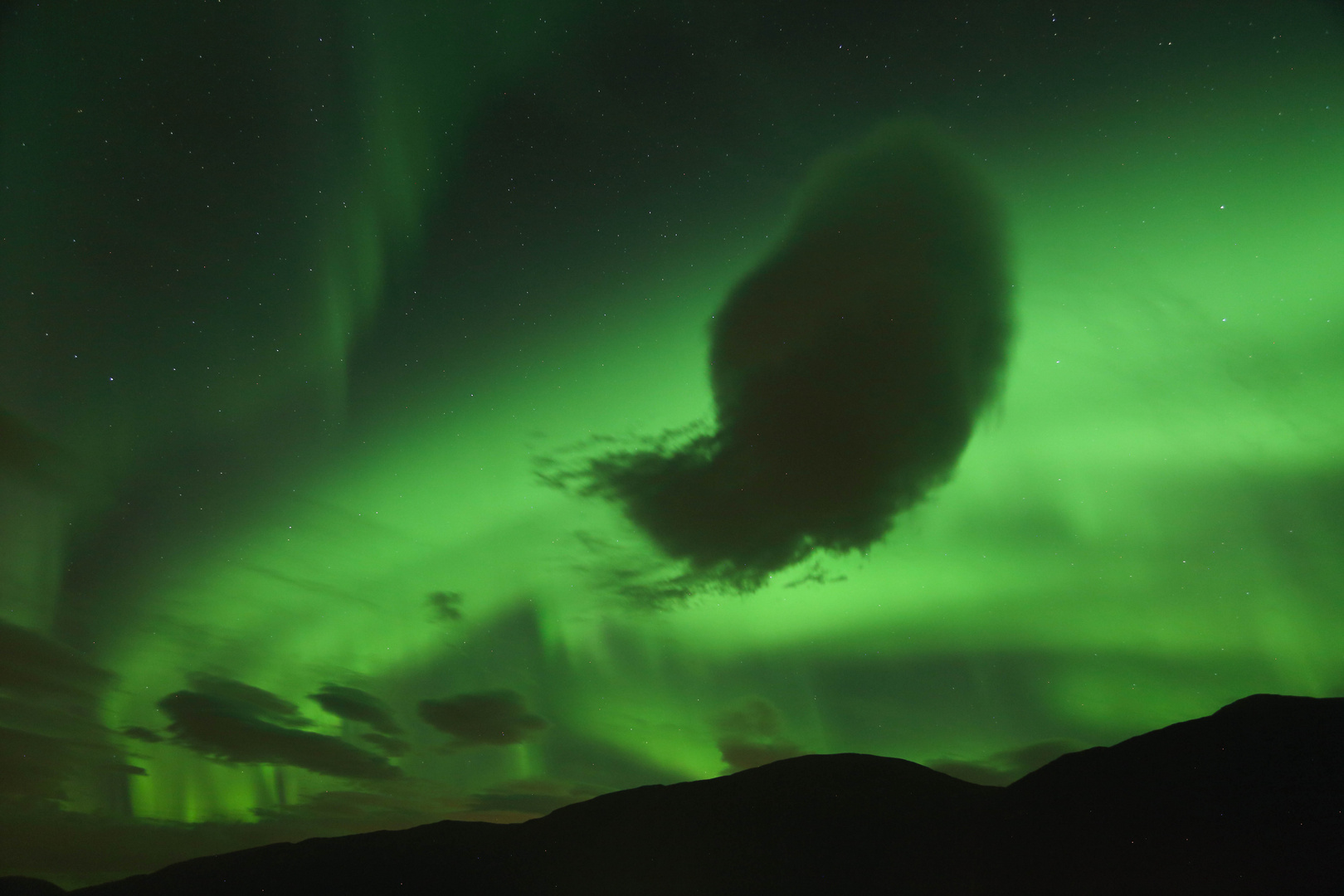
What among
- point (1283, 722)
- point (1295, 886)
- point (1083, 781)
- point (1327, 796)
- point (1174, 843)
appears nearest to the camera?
point (1295, 886)

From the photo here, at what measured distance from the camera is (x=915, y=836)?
6650 centimetres

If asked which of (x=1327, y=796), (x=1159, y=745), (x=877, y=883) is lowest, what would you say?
(x=877, y=883)

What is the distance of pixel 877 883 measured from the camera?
6219cm

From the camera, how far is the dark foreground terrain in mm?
44594

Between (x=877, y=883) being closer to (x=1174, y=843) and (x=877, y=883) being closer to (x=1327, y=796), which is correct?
(x=1174, y=843)

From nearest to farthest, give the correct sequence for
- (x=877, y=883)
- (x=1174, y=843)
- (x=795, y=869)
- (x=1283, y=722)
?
(x=1174, y=843), (x=1283, y=722), (x=877, y=883), (x=795, y=869)

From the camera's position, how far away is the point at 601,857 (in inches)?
3300

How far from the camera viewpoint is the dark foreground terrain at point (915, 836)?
4459 centimetres

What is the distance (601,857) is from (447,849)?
22.3 metres

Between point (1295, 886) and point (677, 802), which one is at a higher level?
point (677, 802)

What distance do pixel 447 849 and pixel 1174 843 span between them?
3206 inches

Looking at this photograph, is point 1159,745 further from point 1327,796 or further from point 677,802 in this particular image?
point 677,802

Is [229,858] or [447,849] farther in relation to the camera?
[229,858]

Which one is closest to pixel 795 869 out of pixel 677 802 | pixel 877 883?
pixel 877 883
